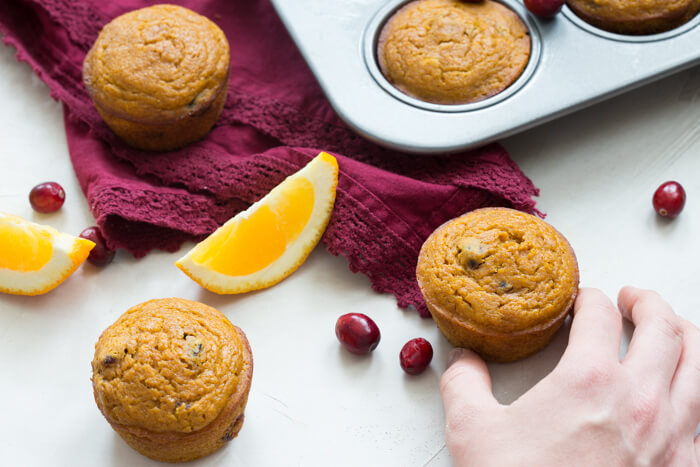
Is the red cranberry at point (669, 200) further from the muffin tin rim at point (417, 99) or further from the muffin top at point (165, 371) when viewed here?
the muffin top at point (165, 371)

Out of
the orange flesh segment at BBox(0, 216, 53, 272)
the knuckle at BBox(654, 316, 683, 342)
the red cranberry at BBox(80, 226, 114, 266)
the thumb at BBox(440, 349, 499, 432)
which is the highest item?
the knuckle at BBox(654, 316, 683, 342)

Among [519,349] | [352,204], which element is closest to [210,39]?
[352,204]

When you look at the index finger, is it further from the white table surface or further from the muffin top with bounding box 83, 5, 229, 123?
the muffin top with bounding box 83, 5, 229, 123

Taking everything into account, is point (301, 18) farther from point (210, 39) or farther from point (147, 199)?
point (147, 199)

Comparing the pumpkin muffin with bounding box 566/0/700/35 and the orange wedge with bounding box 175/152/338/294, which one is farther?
the pumpkin muffin with bounding box 566/0/700/35

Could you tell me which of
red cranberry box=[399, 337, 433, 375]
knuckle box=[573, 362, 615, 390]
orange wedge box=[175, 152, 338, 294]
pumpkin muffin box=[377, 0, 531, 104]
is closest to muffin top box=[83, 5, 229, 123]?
orange wedge box=[175, 152, 338, 294]

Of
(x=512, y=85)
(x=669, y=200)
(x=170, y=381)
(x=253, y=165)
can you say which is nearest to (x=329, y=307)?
(x=253, y=165)
